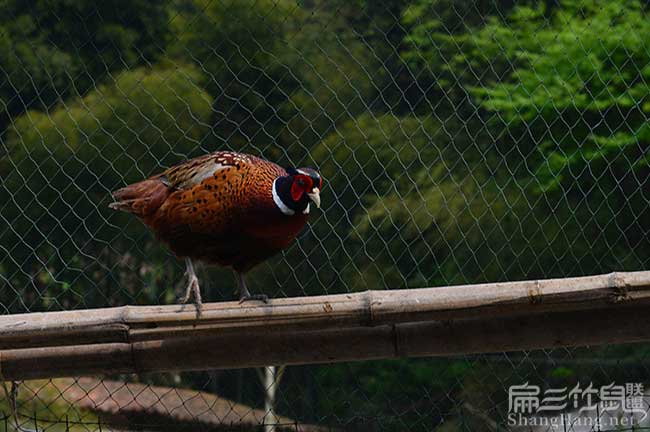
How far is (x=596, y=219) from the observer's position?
3.71 m

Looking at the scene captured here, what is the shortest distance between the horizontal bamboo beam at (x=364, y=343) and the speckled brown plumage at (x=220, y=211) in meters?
0.31

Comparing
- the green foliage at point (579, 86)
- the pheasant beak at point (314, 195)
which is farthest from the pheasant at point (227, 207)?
the green foliage at point (579, 86)

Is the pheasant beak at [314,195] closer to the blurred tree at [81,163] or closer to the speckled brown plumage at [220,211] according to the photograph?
the speckled brown plumage at [220,211]

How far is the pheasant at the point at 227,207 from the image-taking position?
265 cm

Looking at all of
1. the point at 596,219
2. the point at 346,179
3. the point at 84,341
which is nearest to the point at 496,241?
the point at 596,219

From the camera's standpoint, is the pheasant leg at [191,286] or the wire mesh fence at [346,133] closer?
the pheasant leg at [191,286]

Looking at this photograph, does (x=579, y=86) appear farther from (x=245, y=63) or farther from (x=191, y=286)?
(x=191, y=286)

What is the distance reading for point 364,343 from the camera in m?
2.53

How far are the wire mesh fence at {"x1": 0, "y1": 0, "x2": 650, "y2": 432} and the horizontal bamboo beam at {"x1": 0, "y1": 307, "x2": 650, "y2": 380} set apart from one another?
27.3 inches

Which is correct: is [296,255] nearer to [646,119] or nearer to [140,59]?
[140,59]

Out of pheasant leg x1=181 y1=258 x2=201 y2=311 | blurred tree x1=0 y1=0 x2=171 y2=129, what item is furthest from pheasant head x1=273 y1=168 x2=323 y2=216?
blurred tree x1=0 y1=0 x2=171 y2=129

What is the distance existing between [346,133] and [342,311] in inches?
52.6

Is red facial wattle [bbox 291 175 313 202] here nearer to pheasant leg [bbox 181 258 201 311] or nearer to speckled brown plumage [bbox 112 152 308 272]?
speckled brown plumage [bbox 112 152 308 272]

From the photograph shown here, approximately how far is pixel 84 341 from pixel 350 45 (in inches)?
62.5
